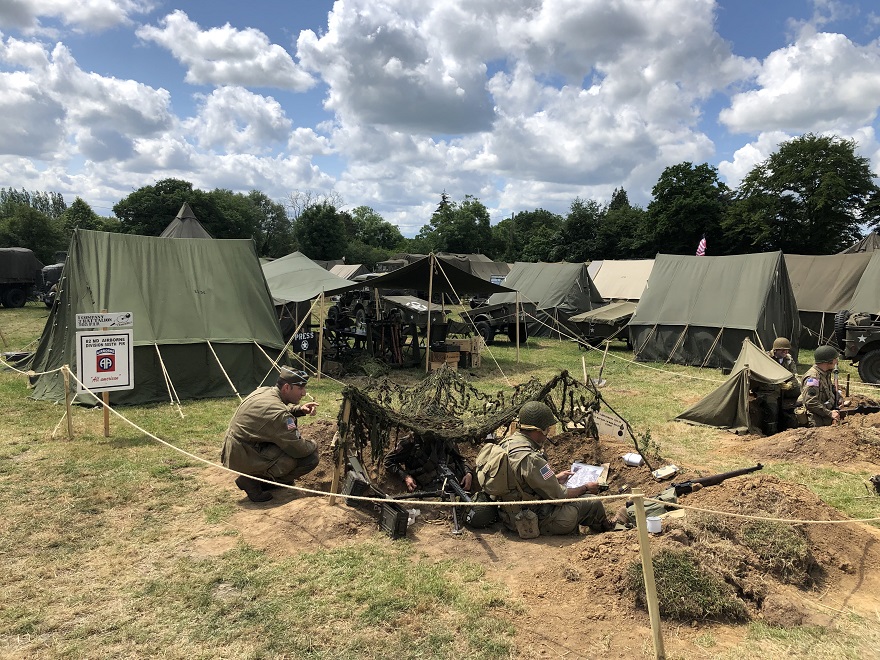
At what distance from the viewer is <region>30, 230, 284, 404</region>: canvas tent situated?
10.4m

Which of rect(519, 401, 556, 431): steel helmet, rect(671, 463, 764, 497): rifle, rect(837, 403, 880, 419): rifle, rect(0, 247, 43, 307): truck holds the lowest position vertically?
rect(671, 463, 764, 497): rifle

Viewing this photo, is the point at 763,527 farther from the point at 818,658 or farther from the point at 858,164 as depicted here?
the point at 858,164

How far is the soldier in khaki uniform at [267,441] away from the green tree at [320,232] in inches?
2045

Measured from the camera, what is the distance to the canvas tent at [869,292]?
15.9m

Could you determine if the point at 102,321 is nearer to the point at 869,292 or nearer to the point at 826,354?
the point at 826,354

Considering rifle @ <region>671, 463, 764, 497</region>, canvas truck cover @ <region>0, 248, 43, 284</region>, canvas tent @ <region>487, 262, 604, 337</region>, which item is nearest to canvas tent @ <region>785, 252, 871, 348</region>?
canvas tent @ <region>487, 262, 604, 337</region>

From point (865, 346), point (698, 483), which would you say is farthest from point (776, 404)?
point (865, 346)

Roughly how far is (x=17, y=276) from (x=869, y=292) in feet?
107

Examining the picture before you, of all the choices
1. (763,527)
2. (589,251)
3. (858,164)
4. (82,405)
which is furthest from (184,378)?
(589,251)

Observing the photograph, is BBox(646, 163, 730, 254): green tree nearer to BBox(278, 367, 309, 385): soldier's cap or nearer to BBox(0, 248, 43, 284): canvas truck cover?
BBox(0, 248, 43, 284): canvas truck cover

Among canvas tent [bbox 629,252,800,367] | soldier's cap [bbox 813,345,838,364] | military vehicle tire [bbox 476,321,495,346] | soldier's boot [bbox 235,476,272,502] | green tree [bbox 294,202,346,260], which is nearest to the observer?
soldier's boot [bbox 235,476,272,502]

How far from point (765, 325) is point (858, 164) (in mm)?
31888

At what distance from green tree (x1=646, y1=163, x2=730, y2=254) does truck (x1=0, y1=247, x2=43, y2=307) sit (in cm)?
4031

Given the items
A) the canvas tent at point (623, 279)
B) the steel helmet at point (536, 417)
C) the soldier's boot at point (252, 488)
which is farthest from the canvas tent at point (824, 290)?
the soldier's boot at point (252, 488)
